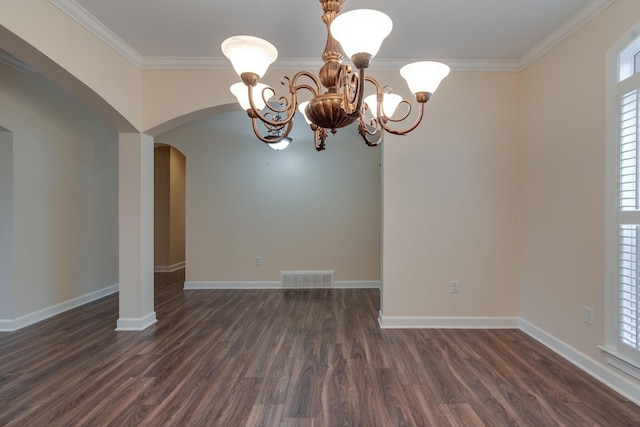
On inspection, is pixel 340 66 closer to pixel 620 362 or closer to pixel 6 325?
pixel 620 362

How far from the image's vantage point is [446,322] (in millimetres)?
3385

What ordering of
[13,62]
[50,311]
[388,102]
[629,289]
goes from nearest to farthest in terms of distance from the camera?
[388,102]
[629,289]
[13,62]
[50,311]

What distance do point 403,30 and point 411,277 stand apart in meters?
2.42

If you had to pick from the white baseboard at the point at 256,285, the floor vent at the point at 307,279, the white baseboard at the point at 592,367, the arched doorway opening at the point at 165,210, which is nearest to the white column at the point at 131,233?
the white baseboard at the point at 256,285

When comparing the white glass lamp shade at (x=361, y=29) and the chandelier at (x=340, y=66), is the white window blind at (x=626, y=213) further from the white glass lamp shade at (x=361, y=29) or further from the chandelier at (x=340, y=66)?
the white glass lamp shade at (x=361, y=29)

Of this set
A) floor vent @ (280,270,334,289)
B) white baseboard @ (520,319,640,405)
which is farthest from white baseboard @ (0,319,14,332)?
white baseboard @ (520,319,640,405)

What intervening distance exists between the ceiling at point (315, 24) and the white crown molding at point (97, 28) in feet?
0.08

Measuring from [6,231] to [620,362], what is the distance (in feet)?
18.7

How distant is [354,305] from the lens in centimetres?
429

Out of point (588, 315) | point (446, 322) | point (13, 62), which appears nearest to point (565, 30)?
point (588, 315)

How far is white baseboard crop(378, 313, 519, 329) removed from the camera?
3.37 meters

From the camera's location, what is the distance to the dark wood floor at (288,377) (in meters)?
1.93

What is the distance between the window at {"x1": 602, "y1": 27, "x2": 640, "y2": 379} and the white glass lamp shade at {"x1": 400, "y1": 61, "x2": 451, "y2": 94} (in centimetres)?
155

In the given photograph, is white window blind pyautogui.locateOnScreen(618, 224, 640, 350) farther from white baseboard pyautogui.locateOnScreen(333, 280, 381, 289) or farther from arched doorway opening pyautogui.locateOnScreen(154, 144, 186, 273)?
arched doorway opening pyautogui.locateOnScreen(154, 144, 186, 273)
